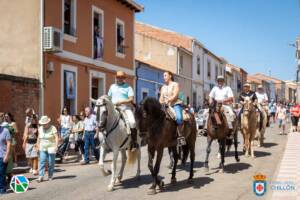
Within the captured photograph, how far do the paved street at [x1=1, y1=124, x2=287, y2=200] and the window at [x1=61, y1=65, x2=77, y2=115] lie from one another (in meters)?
4.77

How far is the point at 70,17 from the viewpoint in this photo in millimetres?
17062

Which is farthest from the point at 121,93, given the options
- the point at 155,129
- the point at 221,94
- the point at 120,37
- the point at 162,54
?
the point at 162,54

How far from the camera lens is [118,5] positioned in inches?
846

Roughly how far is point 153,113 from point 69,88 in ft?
30.4

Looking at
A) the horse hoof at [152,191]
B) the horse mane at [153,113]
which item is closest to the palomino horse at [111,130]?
the horse hoof at [152,191]

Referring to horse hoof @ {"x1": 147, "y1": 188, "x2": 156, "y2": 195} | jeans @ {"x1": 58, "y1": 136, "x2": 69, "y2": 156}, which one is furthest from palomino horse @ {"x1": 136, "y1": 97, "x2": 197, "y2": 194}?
jeans @ {"x1": 58, "y1": 136, "x2": 69, "y2": 156}

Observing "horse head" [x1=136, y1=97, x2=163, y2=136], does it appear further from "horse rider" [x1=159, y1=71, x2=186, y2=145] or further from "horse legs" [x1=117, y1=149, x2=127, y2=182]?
"horse legs" [x1=117, y1=149, x2=127, y2=182]

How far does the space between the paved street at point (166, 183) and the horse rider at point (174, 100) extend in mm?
1105

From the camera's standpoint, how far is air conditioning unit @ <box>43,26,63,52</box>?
14.7m

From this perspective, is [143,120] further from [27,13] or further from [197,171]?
[27,13]

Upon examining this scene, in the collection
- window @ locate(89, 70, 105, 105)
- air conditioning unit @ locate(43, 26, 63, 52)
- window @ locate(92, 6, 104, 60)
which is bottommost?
window @ locate(89, 70, 105, 105)

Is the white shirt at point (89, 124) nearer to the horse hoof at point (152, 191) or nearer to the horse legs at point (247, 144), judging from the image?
the horse legs at point (247, 144)

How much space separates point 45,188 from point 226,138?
4.53 m

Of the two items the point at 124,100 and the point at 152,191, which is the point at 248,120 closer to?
the point at 124,100
